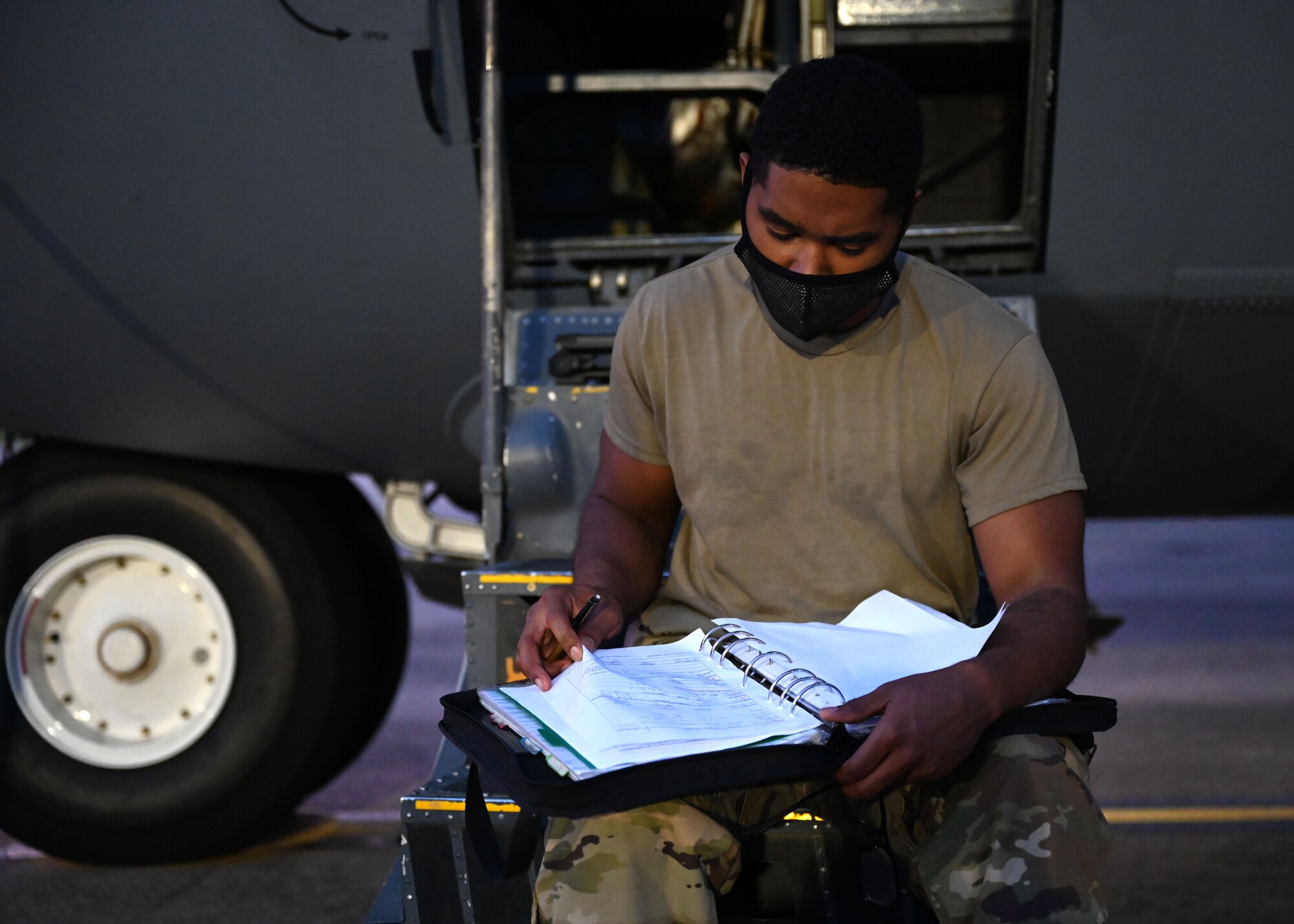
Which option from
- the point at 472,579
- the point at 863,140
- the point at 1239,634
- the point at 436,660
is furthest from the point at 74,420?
the point at 1239,634

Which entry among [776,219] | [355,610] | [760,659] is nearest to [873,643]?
[760,659]

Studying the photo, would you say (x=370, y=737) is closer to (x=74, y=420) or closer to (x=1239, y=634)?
(x=74, y=420)

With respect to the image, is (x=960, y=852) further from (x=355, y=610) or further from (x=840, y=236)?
(x=355, y=610)

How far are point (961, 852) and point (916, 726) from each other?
0.73ft

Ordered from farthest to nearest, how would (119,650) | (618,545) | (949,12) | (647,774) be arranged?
(119,650)
(949,12)
(618,545)
(647,774)

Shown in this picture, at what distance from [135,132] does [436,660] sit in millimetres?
3897

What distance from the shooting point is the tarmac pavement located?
3.36m

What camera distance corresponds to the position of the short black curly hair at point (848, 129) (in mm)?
1850

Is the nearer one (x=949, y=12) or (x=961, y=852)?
(x=961, y=852)

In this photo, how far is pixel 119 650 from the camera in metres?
3.66

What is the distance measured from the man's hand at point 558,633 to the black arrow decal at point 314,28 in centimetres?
178

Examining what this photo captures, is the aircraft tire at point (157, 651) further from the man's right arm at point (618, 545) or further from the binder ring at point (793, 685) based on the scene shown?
the binder ring at point (793, 685)

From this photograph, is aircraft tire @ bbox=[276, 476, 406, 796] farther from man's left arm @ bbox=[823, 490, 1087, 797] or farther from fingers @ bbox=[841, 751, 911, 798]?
fingers @ bbox=[841, 751, 911, 798]

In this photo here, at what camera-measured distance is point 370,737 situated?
417cm
